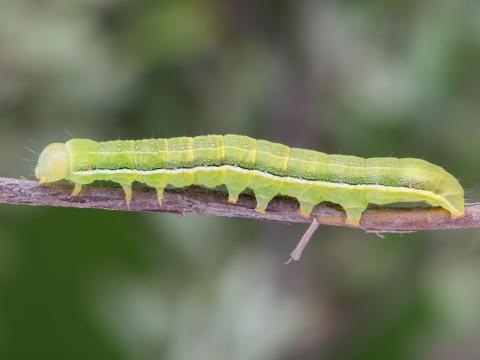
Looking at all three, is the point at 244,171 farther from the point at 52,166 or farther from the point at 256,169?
the point at 52,166

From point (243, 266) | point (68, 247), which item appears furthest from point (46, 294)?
point (243, 266)

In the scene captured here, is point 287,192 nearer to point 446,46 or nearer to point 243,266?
point 243,266

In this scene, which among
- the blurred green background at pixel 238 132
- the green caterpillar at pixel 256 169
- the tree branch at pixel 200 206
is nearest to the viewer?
the tree branch at pixel 200 206

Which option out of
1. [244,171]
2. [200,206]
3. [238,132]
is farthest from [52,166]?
[238,132]

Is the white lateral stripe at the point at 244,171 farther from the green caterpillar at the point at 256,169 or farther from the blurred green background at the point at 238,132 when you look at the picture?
the blurred green background at the point at 238,132

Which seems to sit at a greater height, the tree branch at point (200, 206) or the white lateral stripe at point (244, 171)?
the white lateral stripe at point (244, 171)

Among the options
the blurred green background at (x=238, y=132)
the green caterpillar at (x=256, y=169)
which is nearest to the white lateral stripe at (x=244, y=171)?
the green caterpillar at (x=256, y=169)
